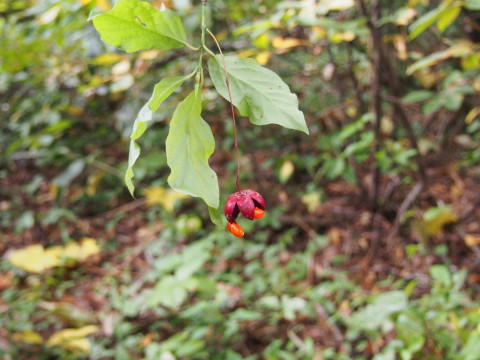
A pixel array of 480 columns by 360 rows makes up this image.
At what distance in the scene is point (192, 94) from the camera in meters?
0.76

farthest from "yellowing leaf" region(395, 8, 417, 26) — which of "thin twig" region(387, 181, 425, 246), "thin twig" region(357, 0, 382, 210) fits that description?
"thin twig" region(387, 181, 425, 246)

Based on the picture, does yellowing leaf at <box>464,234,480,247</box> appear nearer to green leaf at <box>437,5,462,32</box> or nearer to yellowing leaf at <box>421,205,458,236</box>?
yellowing leaf at <box>421,205,458,236</box>

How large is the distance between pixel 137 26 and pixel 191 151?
243 mm

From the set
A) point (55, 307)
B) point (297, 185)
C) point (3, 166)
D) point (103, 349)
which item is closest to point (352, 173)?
point (297, 185)

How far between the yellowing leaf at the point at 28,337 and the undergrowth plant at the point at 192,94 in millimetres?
1872

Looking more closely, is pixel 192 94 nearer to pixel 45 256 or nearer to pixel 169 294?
pixel 169 294

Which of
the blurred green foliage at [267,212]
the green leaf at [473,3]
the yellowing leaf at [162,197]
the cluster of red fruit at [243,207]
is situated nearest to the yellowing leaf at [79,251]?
the blurred green foliage at [267,212]

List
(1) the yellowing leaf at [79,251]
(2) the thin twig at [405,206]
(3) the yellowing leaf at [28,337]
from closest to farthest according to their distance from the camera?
(3) the yellowing leaf at [28,337] → (2) the thin twig at [405,206] → (1) the yellowing leaf at [79,251]

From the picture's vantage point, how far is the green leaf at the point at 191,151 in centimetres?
74

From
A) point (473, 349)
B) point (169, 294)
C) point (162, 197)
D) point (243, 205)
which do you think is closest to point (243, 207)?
point (243, 205)

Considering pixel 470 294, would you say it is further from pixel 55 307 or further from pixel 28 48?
pixel 28 48

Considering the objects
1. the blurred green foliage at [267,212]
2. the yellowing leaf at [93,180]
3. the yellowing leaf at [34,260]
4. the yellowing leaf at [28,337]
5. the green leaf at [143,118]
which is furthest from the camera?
the yellowing leaf at [93,180]

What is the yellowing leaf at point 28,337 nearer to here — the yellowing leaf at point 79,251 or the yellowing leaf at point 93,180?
the yellowing leaf at point 79,251

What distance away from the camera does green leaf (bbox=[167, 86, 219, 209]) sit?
737 mm
